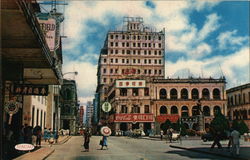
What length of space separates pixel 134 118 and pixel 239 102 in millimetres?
27628

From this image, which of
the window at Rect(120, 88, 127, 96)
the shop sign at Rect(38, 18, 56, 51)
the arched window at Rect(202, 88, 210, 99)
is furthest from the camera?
the arched window at Rect(202, 88, 210, 99)

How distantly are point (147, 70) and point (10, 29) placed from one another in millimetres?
89107

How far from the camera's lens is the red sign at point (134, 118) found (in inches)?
2876

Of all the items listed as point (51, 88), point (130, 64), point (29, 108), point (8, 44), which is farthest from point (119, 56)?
point (8, 44)

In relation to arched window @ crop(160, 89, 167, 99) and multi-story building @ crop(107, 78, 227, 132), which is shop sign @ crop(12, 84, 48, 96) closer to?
multi-story building @ crop(107, 78, 227, 132)

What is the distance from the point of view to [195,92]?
76.4 meters

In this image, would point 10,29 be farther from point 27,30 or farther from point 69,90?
point 69,90

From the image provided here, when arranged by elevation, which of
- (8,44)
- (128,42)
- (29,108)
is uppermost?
(128,42)

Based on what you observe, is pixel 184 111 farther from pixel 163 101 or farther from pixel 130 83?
pixel 130 83

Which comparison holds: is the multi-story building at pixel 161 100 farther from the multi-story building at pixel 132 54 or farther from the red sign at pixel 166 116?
the multi-story building at pixel 132 54

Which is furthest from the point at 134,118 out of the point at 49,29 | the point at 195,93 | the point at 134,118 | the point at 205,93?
the point at 49,29

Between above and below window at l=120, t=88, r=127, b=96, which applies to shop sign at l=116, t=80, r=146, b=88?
above

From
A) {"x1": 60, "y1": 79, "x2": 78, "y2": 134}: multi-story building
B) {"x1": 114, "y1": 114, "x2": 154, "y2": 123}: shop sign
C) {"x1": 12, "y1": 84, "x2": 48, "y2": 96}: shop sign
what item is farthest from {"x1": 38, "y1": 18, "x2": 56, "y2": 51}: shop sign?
{"x1": 60, "y1": 79, "x2": 78, "y2": 134}: multi-story building

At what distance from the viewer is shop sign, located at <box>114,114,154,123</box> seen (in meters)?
73.1
